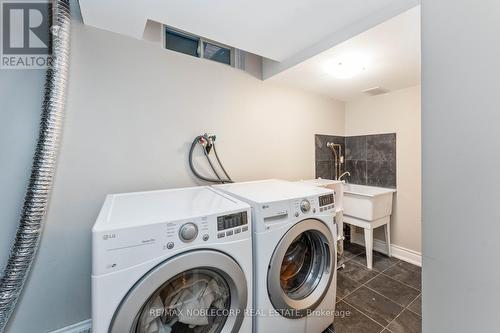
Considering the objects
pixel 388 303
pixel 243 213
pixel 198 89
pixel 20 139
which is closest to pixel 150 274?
pixel 243 213

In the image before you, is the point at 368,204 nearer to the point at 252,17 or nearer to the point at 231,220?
the point at 231,220

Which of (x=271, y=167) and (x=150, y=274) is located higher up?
(x=271, y=167)

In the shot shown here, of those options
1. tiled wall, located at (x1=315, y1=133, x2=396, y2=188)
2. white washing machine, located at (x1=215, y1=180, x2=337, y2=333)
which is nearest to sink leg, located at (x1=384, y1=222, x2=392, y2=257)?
tiled wall, located at (x1=315, y1=133, x2=396, y2=188)

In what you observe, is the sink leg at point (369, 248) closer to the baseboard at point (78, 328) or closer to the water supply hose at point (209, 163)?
the water supply hose at point (209, 163)

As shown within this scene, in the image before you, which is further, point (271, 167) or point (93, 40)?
point (271, 167)

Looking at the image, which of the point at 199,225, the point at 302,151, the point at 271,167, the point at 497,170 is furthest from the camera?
the point at 302,151

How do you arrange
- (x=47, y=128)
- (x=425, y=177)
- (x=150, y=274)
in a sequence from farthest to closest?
(x=47, y=128) → (x=150, y=274) → (x=425, y=177)

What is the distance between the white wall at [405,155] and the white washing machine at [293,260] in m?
1.42

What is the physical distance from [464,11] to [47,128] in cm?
169

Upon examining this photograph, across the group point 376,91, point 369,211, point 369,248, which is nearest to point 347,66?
point 376,91

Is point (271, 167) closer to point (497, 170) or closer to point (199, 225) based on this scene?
point (199, 225)

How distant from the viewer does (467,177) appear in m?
0.45

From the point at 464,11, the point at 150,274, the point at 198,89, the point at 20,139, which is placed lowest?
the point at 150,274
